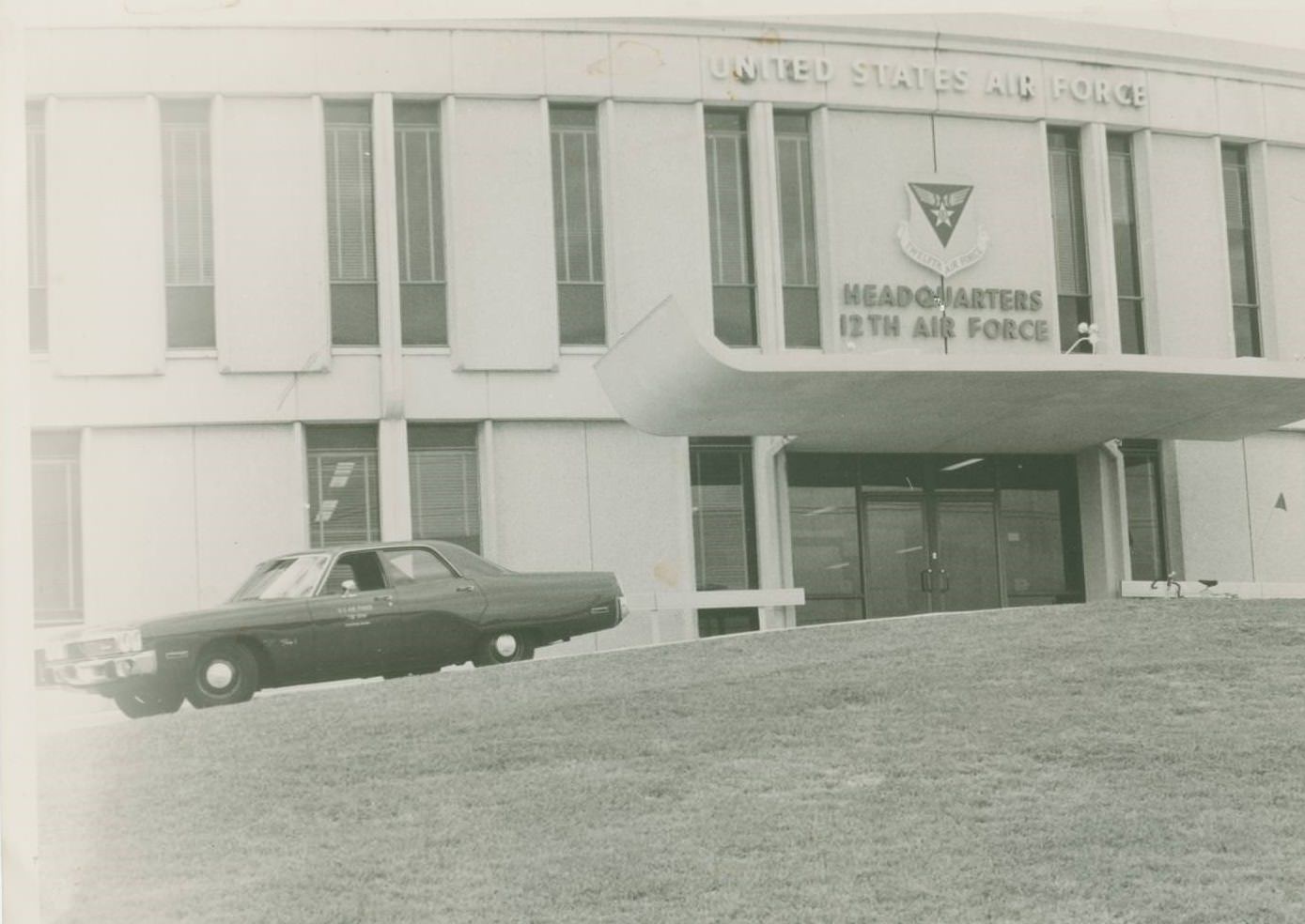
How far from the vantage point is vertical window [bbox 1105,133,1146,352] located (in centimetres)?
992

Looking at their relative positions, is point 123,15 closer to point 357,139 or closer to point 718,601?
point 357,139

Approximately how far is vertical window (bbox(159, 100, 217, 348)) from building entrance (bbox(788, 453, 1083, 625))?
363cm

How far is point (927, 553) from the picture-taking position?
1015 cm

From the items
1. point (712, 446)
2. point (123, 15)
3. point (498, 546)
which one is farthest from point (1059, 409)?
point (123, 15)

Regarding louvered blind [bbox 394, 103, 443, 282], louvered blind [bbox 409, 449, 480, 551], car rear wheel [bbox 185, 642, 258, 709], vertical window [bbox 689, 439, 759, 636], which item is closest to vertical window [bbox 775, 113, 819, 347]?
vertical window [bbox 689, 439, 759, 636]

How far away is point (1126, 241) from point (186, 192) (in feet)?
17.7

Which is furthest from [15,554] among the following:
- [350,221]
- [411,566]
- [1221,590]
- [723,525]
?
[1221,590]

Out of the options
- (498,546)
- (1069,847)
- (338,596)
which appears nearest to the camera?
(1069,847)

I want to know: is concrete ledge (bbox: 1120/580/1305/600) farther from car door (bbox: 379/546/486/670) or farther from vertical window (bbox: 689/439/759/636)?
car door (bbox: 379/546/486/670)

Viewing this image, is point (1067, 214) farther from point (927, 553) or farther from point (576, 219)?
point (576, 219)

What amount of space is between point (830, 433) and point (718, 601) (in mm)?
1424

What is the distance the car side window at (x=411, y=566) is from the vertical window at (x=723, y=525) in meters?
1.58

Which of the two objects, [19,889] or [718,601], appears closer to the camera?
[19,889]

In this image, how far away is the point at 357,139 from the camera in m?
8.91
